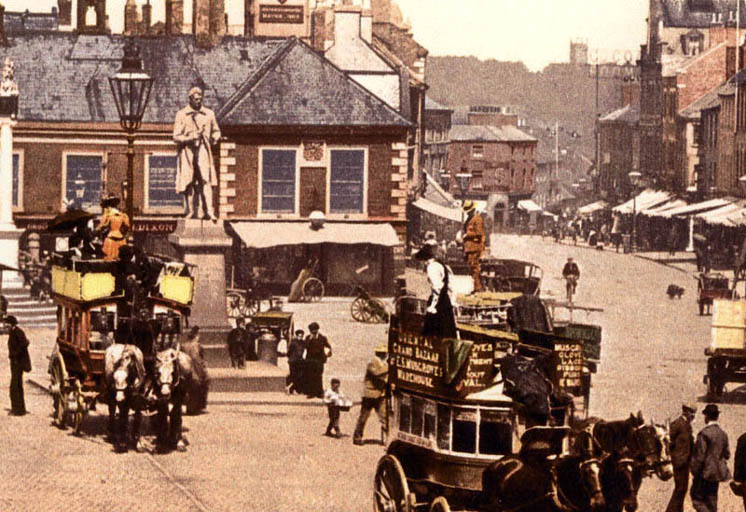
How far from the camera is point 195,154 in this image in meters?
27.1

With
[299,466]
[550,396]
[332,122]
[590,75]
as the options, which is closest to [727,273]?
[590,75]

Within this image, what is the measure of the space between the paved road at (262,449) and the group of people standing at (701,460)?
910 millimetres

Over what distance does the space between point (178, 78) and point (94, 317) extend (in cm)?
2079

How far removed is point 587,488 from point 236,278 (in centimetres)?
2582

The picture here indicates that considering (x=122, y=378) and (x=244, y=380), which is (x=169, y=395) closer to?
(x=122, y=378)

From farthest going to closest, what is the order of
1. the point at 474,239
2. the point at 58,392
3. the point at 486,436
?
the point at 474,239 → the point at 58,392 → the point at 486,436

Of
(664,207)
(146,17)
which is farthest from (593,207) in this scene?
(146,17)

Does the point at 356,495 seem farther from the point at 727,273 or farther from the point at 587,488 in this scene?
the point at 727,273

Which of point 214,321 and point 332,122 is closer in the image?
point 214,321

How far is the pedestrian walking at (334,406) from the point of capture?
21547 millimetres

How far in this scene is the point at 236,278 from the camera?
38812 mm

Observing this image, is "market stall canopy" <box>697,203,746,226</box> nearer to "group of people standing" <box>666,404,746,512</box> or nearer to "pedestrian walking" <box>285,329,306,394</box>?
"pedestrian walking" <box>285,329,306,394</box>

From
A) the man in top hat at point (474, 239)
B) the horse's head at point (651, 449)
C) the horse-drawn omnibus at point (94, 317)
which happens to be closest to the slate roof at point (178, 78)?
the man in top hat at point (474, 239)

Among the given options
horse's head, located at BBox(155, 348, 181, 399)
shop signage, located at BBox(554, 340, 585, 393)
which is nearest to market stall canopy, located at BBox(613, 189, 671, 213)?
horse's head, located at BBox(155, 348, 181, 399)
